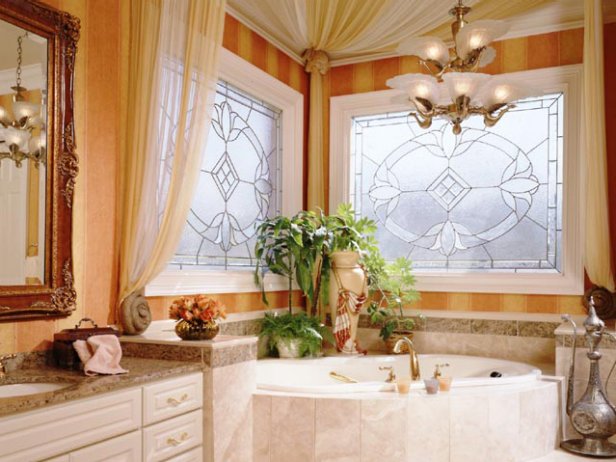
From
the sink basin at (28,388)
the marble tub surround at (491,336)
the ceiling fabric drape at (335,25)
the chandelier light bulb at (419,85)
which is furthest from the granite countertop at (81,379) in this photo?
the ceiling fabric drape at (335,25)

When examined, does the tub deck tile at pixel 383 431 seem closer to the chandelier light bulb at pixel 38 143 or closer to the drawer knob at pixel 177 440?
the drawer knob at pixel 177 440

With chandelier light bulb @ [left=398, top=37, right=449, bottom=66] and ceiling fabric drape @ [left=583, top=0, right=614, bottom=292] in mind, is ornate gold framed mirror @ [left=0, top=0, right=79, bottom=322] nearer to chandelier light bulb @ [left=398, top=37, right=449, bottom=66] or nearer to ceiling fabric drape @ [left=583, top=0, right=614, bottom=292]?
chandelier light bulb @ [left=398, top=37, right=449, bottom=66]

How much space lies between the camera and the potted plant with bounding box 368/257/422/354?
4520mm

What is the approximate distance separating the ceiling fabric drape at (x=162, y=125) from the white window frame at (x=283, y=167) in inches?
14.2

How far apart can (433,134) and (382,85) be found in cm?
56

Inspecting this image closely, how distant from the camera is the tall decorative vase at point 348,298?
4.41 metres

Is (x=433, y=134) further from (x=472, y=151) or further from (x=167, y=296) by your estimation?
(x=167, y=296)

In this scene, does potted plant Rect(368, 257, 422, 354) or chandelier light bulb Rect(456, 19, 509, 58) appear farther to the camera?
potted plant Rect(368, 257, 422, 354)

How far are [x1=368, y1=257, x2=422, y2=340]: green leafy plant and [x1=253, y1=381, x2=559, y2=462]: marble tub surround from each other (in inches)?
50.0

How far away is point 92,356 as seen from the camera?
8.38 ft

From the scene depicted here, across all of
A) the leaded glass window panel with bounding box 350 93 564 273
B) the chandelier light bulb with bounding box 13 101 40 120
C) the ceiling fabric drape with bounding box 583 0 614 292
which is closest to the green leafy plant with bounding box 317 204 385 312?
the leaded glass window panel with bounding box 350 93 564 273

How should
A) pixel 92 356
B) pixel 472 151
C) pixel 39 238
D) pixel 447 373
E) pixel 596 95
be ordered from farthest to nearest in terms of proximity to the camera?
pixel 472 151
pixel 447 373
pixel 596 95
pixel 39 238
pixel 92 356

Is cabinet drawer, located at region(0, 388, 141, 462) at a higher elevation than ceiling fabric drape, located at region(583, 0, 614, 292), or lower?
lower

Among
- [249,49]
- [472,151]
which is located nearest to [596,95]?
[472,151]
